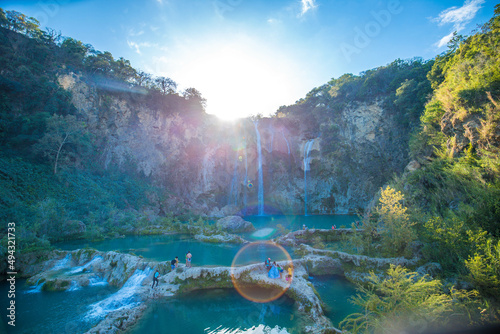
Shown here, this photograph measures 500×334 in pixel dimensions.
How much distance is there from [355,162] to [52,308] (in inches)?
1776

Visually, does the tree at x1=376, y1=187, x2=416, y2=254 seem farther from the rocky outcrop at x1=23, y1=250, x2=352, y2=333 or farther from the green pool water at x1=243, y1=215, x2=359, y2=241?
the green pool water at x1=243, y1=215, x2=359, y2=241

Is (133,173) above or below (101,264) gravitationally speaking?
above

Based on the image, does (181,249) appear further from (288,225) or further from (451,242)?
(451,242)

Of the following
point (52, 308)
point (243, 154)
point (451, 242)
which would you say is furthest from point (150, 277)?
point (243, 154)

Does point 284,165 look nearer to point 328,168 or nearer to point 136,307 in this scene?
point 328,168

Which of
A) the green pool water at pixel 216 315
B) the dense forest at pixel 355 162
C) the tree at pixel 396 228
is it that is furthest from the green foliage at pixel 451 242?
the green pool water at pixel 216 315

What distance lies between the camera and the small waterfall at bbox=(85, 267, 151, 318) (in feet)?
32.5

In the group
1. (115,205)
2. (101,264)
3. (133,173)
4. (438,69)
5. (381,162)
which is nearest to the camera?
(101,264)

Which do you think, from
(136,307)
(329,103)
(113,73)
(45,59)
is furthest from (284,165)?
(45,59)

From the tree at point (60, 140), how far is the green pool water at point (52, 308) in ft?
65.2

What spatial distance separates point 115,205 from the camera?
31250 millimetres

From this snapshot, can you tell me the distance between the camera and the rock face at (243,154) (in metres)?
37.1

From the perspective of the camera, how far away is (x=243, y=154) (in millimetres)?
47594

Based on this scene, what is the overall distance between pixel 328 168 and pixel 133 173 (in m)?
37.3
